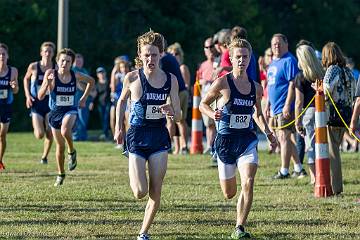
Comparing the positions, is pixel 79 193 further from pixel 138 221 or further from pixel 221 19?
pixel 221 19

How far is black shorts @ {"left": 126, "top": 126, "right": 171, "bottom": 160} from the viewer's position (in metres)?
10.9

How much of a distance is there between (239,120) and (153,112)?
1.01 m

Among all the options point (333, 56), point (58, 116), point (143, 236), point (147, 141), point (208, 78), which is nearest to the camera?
point (143, 236)

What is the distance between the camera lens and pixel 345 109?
48.5 ft

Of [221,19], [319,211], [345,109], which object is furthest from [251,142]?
[221,19]

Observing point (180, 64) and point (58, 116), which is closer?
point (58, 116)

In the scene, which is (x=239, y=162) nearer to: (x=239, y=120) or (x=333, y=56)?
(x=239, y=120)

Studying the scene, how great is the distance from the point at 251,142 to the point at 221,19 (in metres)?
38.6

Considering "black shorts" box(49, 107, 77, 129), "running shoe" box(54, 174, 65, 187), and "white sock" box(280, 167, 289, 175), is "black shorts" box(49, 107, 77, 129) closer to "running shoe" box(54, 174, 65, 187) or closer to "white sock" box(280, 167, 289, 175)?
"running shoe" box(54, 174, 65, 187)

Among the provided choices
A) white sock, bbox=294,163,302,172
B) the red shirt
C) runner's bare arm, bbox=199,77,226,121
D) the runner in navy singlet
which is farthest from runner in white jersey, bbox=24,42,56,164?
the runner in navy singlet

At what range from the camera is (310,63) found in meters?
15.4

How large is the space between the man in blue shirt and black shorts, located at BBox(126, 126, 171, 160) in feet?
20.0

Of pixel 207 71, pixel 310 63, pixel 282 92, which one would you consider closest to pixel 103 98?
pixel 207 71

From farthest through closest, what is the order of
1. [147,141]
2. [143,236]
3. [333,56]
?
[333,56] → [147,141] → [143,236]
